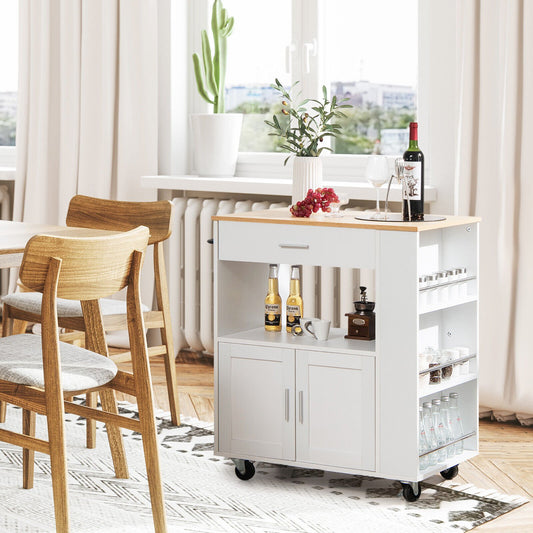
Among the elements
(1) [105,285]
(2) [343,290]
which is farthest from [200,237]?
(1) [105,285]

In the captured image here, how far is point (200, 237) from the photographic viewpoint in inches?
173

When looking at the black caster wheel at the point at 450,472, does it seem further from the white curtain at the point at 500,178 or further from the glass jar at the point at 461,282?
the white curtain at the point at 500,178

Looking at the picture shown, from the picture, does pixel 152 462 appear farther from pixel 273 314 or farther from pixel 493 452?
pixel 493 452

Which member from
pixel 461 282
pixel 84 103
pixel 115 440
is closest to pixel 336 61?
pixel 84 103

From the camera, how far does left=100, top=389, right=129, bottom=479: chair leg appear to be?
9.34 feet

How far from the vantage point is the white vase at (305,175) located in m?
3.00

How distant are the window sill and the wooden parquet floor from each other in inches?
30.9

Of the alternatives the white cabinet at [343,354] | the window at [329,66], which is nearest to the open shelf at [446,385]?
the white cabinet at [343,354]

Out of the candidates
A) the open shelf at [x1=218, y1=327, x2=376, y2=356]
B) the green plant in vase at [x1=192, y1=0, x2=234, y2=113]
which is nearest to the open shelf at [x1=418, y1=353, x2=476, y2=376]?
the open shelf at [x1=218, y1=327, x2=376, y2=356]

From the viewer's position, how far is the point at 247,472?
2898 mm

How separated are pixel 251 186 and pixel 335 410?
5.31ft

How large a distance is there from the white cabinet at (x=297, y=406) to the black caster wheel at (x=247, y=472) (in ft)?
0.14

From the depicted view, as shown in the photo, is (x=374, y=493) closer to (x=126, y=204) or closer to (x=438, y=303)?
(x=438, y=303)

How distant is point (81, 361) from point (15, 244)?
400 mm
